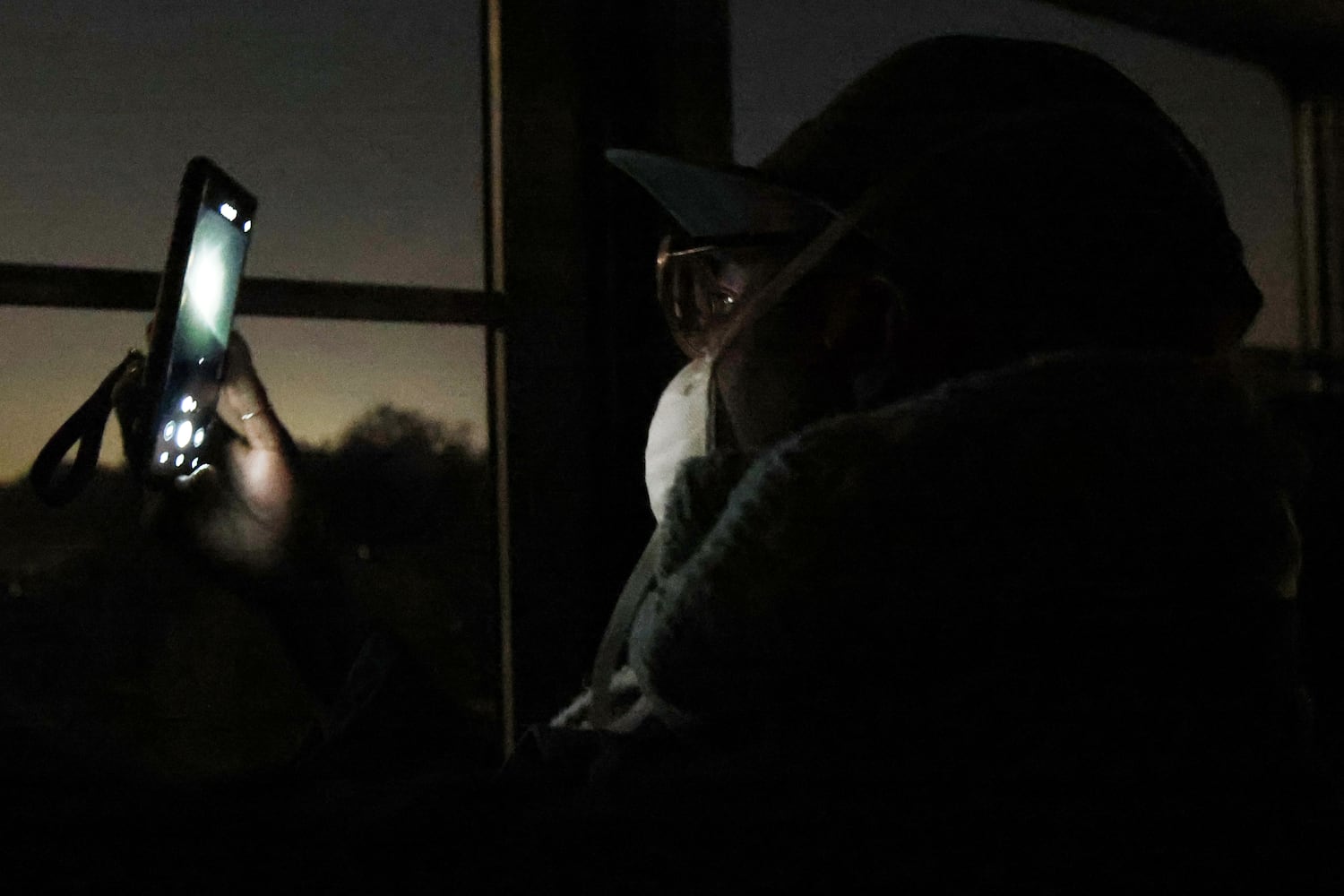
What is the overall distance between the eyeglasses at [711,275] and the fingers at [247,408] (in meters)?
0.43

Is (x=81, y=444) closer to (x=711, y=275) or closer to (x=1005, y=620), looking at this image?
(x=711, y=275)

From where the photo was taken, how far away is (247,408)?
1.37 meters

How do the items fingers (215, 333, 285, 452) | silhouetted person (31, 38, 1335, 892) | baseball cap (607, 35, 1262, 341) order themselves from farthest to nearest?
fingers (215, 333, 285, 452), baseball cap (607, 35, 1262, 341), silhouetted person (31, 38, 1335, 892)

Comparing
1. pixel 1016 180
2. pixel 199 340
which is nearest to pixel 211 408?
pixel 199 340

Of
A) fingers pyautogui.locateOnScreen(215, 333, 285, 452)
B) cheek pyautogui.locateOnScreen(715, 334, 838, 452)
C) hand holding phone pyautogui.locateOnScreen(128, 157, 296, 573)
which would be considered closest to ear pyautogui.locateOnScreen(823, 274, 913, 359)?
cheek pyautogui.locateOnScreen(715, 334, 838, 452)

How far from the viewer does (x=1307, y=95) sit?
8.70 feet

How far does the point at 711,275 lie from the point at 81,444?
→ 1.75 feet

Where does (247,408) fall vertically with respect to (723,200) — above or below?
below

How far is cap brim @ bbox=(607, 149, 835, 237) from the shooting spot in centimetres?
108

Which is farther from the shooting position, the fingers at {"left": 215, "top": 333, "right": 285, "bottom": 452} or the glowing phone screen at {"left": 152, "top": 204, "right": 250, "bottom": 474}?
the fingers at {"left": 215, "top": 333, "right": 285, "bottom": 452}

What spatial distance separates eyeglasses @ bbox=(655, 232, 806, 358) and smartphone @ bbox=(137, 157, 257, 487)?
1.20 feet

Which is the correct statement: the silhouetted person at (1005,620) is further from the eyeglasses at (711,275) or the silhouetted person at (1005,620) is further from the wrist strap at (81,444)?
the wrist strap at (81,444)

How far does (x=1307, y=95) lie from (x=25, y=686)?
2373mm

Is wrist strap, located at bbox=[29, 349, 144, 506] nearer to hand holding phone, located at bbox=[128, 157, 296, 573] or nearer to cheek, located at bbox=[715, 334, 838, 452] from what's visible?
hand holding phone, located at bbox=[128, 157, 296, 573]
